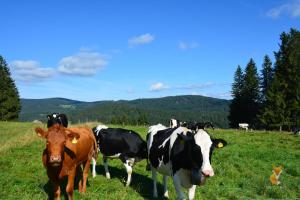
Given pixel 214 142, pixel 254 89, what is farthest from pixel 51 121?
pixel 254 89

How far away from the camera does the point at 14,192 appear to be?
37.1 ft

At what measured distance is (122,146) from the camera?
15008 millimetres

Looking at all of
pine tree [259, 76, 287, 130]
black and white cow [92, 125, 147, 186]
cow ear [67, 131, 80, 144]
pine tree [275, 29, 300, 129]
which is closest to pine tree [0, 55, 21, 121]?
pine tree [259, 76, 287, 130]

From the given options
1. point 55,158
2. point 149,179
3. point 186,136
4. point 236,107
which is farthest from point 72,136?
point 236,107

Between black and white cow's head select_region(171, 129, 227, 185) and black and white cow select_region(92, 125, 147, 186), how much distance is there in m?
4.48

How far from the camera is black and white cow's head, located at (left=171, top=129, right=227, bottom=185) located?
9.04 meters

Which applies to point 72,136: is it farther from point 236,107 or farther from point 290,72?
point 236,107

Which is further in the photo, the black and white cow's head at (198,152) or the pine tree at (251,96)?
the pine tree at (251,96)

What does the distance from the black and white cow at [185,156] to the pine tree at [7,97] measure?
61.3 m

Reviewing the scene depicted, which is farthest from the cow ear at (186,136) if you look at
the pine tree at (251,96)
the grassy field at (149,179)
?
the pine tree at (251,96)

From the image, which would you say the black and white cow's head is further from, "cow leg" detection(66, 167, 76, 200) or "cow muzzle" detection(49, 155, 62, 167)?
"cow muzzle" detection(49, 155, 62, 167)

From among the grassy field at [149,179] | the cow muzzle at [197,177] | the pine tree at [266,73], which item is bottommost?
the grassy field at [149,179]

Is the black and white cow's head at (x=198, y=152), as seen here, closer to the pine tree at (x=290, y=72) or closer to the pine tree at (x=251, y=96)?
the pine tree at (x=290, y=72)

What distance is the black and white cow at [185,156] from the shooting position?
30.4 ft
